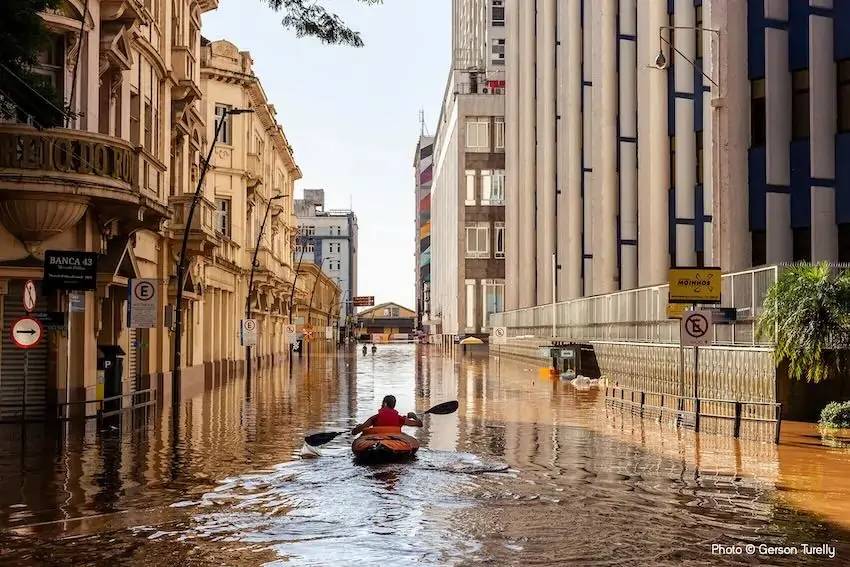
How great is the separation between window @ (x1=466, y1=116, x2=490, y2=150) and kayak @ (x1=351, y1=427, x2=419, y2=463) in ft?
341

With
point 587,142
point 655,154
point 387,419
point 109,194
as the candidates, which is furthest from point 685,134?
point 387,419

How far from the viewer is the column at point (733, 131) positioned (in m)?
37.0

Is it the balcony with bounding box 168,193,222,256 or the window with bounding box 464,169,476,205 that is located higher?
the window with bounding box 464,169,476,205

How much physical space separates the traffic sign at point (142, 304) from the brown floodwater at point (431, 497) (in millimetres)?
2566

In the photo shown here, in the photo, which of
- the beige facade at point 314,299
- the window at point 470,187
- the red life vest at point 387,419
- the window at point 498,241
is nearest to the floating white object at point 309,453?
the red life vest at point 387,419

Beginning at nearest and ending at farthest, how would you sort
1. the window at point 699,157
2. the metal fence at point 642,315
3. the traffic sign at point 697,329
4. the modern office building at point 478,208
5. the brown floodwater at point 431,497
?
the brown floodwater at point 431,497, the traffic sign at point 697,329, the metal fence at point 642,315, the window at point 699,157, the modern office building at point 478,208

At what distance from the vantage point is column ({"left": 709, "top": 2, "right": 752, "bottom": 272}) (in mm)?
36969

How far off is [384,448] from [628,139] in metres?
39.7

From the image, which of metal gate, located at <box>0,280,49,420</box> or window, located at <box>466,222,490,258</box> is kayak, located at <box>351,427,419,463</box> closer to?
metal gate, located at <box>0,280,49,420</box>

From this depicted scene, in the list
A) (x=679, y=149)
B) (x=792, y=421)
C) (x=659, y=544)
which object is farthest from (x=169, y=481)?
(x=679, y=149)

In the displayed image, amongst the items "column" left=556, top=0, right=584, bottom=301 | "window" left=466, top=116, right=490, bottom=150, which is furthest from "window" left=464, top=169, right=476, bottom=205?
A: "column" left=556, top=0, right=584, bottom=301

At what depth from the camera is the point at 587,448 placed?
2314 centimetres

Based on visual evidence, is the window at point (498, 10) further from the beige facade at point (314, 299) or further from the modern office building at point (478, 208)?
the beige facade at point (314, 299)

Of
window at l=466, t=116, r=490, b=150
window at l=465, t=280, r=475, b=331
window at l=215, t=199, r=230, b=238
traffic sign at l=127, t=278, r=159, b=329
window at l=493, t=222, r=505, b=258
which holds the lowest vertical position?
traffic sign at l=127, t=278, r=159, b=329
